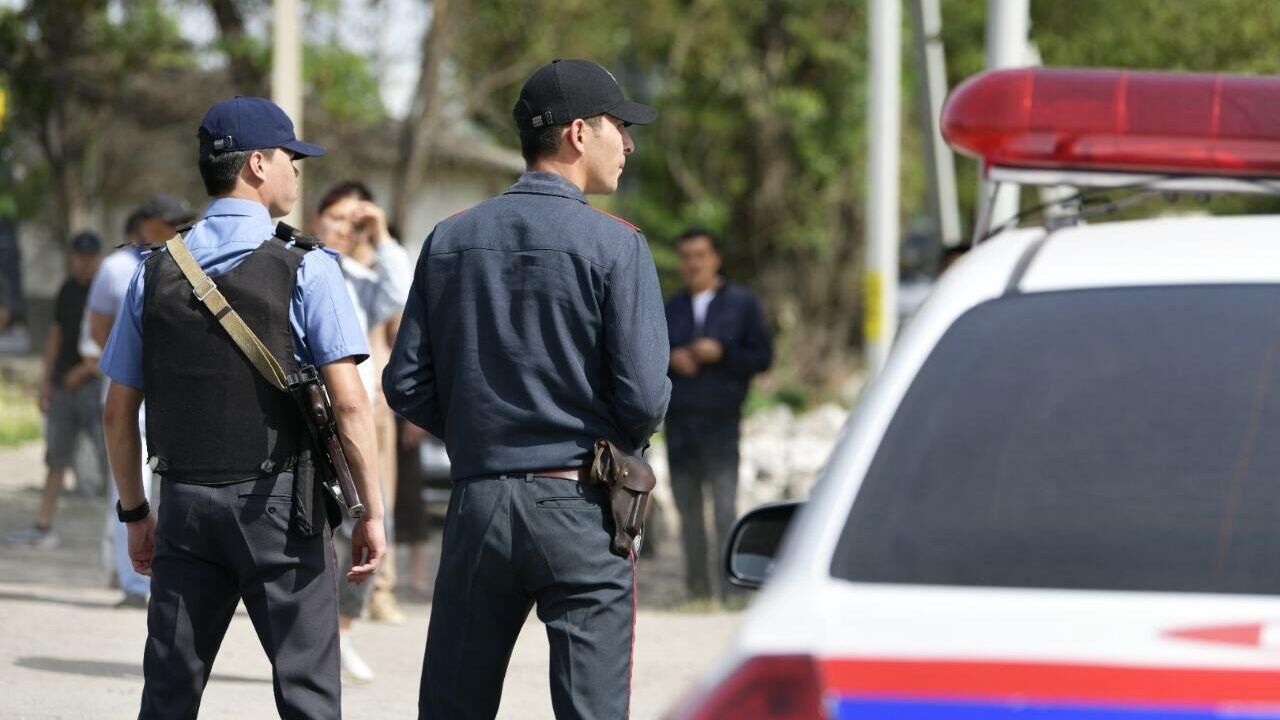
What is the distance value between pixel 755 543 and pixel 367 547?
1.32 m

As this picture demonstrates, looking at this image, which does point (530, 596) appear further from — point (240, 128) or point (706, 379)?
point (706, 379)

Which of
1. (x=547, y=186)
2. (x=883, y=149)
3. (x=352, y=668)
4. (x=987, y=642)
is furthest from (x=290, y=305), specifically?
(x=883, y=149)

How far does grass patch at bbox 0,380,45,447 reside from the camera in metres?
18.3

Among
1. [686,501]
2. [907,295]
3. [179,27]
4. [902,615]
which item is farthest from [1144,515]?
[907,295]

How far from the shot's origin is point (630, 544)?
3.72 metres

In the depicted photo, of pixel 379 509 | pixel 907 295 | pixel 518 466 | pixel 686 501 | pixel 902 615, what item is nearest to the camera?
pixel 902 615

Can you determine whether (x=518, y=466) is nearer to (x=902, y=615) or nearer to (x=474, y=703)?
(x=474, y=703)

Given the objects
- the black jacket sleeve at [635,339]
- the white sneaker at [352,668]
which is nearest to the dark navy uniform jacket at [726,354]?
the white sneaker at [352,668]

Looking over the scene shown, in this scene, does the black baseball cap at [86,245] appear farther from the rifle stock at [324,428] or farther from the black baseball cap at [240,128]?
the rifle stock at [324,428]

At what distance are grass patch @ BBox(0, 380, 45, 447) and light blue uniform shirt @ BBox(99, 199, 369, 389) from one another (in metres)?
13.1

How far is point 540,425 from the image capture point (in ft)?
12.0

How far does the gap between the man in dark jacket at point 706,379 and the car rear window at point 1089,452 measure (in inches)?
257

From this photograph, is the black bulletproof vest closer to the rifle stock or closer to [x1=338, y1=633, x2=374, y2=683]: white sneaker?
the rifle stock

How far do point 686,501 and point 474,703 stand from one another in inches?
226
